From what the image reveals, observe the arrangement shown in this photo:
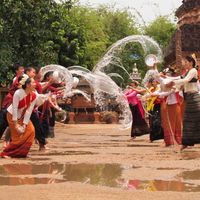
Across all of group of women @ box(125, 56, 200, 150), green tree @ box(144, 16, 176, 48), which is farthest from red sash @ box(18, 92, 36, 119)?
green tree @ box(144, 16, 176, 48)

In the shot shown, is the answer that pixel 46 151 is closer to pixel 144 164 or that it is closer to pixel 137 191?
pixel 144 164

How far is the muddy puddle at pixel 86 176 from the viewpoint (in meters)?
7.15

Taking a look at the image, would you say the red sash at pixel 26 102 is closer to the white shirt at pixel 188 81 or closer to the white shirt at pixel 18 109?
the white shirt at pixel 18 109

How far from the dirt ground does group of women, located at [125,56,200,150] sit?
592 millimetres

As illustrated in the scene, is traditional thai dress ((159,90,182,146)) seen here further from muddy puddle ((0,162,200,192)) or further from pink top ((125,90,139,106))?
muddy puddle ((0,162,200,192))

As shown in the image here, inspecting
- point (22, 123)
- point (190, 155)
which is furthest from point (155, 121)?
point (22, 123)

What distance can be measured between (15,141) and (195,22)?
80.4 ft

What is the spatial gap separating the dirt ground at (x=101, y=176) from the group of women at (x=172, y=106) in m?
0.59

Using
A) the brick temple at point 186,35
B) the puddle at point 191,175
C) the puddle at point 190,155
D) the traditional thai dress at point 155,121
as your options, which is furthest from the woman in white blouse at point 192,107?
the brick temple at point 186,35

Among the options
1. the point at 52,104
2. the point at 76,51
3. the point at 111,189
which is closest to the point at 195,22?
the point at 76,51

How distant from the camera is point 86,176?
8.05 metres

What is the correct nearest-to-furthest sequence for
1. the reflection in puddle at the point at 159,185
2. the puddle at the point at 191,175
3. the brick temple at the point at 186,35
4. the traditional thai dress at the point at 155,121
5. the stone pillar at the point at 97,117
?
the reflection in puddle at the point at 159,185 → the puddle at the point at 191,175 → the traditional thai dress at the point at 155,121 → the brick temple at the point at 186,35 → the stone pillar at the point at 97,117

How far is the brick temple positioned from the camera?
3194 centimetres

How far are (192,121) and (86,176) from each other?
13.2 ft
